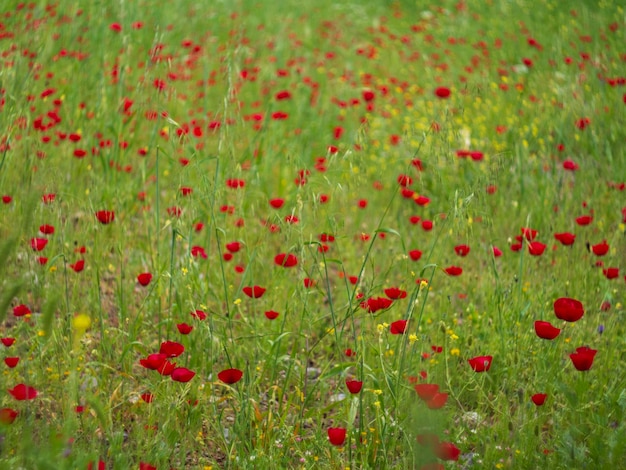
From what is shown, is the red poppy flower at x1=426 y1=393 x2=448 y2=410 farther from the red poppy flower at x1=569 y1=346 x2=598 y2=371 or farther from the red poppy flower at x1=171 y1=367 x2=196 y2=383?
the red poppy flower at x1=171 y1=367 x2=196 y2=383

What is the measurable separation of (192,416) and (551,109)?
354 centimetres

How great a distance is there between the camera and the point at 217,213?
10.0 feet

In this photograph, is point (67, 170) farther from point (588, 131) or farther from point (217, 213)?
point (588, 131)

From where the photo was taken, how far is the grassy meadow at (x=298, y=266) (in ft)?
6.60

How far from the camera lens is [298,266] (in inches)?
108

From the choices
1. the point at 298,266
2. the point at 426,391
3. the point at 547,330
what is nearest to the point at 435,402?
the point at 426,391

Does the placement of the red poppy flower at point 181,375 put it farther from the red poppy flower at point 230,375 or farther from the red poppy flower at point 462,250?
the red poppy flower at point 462,250

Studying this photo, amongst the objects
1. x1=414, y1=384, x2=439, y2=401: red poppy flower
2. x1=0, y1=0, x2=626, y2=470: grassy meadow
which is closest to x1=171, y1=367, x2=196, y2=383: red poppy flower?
x1=0, y1=0, x2=626, y2=470: grassy meadow

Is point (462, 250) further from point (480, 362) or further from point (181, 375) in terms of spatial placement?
point (181, 375)

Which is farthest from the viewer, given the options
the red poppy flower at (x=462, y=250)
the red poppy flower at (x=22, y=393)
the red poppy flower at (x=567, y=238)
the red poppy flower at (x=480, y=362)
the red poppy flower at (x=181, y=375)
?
the red poppy flower at (x=567, y=238)

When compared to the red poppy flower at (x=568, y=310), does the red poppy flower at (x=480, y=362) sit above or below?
below

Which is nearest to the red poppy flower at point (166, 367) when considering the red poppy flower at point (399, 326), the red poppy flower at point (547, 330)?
the red poppy flower at point (399, 326)

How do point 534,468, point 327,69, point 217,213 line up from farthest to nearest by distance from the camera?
point 327,69 < point 217,213 < point 534,468

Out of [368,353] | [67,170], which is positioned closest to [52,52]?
[67,170]
